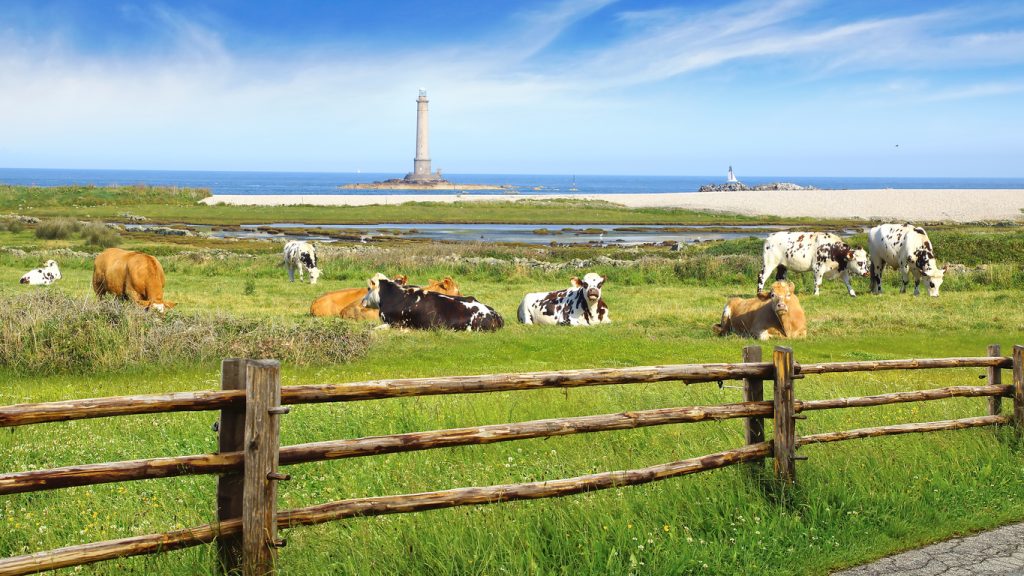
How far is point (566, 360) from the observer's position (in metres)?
15.9

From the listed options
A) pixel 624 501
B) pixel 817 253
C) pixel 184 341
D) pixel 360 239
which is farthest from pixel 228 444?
pixel 360 239

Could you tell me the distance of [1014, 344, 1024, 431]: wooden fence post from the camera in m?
8.64

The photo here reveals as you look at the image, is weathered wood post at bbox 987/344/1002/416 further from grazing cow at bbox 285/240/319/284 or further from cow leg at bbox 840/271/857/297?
grazing cow at bbox 285/240/319/284

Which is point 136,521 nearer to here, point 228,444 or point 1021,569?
point 228,444

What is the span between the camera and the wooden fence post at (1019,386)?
864 cm

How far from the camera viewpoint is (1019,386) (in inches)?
343

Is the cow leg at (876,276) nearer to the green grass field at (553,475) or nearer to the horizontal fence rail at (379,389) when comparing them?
the green grass field at (553,475)

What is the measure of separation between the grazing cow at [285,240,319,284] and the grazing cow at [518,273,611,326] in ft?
33.9

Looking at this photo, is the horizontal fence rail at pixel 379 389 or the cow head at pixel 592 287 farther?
the cow head at pixel 592 287

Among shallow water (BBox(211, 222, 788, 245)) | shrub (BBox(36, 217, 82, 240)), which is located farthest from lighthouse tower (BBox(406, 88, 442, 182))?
Answer: shrub (BBox(36, 217, 82, 240))

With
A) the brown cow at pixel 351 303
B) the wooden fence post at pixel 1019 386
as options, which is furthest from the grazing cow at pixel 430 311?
the wooden fence post at pixel 1019 386

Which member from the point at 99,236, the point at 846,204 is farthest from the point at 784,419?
the point at 846,204

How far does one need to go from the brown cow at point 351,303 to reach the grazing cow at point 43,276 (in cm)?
1028

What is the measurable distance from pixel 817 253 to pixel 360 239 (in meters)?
37.6
